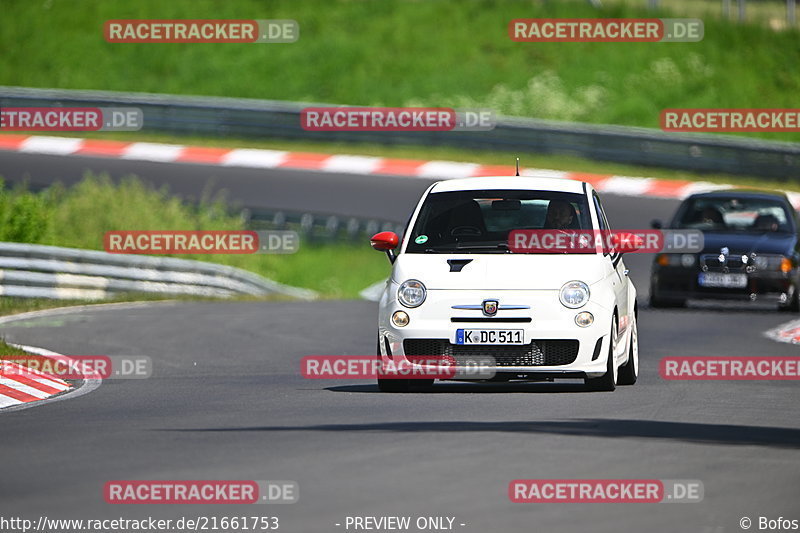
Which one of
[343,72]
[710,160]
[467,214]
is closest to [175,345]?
[467,214]

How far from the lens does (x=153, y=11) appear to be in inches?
1785

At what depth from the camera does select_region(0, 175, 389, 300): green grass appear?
24.4 m

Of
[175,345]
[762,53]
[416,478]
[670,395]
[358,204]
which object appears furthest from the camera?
[762,53]

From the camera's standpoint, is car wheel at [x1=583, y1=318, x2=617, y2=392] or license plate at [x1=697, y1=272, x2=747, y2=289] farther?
license plate at [x1=697, y1=272, x2=747, y2=289]

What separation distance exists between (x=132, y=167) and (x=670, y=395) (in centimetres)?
2252

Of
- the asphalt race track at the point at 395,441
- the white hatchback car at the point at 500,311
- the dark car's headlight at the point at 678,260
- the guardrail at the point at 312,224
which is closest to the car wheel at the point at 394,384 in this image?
the white hatchback car at the point at 500,311

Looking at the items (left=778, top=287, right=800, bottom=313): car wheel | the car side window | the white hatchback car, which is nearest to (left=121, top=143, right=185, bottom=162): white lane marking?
(left=778, top=287, right=800, bottom=313): car wheel

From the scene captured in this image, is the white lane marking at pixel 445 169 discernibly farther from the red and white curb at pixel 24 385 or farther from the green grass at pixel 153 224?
the red and white curb at pixel 24 385

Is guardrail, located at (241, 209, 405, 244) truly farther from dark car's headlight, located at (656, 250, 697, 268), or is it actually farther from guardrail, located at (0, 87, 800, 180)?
dark car's headlight, located at (656, 250, 697, 268)

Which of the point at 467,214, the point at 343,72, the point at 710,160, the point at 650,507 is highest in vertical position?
the point at 343,72

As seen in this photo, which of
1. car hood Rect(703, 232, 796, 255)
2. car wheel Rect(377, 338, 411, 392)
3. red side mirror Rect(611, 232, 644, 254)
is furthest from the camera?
car hood Rect(703, 232, 796, 255)

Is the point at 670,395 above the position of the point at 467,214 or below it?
below

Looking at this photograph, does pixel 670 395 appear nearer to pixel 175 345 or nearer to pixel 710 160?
pixel 175 345

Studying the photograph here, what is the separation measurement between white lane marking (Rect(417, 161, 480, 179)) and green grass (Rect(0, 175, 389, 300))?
288 centimetres
